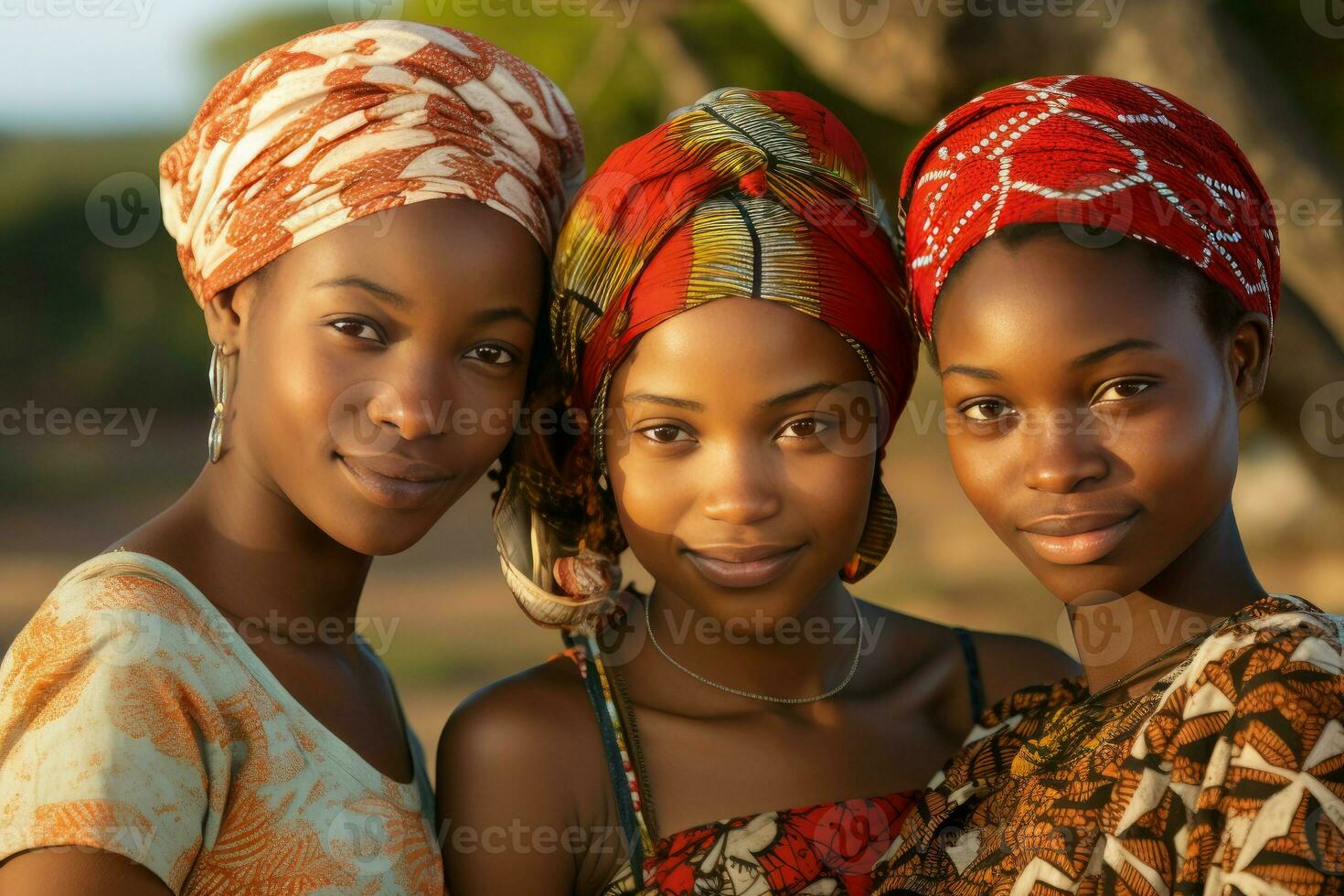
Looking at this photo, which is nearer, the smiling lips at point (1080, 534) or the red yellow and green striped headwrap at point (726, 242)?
the smiling lips at point (1080, 534)

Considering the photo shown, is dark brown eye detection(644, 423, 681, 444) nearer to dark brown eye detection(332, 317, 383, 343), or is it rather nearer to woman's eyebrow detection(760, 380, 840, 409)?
woman's eyebrow detection(760, 380, 840, 409)

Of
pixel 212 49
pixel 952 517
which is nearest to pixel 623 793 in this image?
pixel 952 517

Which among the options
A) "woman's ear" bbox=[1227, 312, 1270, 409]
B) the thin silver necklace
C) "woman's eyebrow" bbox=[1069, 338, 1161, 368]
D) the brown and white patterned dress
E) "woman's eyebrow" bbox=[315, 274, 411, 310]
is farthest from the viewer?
the thin silver necklace

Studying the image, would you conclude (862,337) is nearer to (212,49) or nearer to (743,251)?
(743,251)

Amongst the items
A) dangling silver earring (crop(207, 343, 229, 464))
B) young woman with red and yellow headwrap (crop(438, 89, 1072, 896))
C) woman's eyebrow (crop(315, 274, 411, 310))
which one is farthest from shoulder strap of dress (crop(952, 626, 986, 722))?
dangling silver earring (crop(207, 343, 229, 464))

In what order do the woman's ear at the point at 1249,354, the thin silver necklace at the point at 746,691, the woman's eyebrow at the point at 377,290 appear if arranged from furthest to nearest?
the thin silver necklace at the point at 746,691, the woman's eyebrow at the point at 377,290, the woman's ear at the point at 1249,354

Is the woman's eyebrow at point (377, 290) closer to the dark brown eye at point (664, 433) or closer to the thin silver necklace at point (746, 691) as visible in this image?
the dark brown eye at point (664, 433)

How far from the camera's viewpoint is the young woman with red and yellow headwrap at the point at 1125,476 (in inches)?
70.2

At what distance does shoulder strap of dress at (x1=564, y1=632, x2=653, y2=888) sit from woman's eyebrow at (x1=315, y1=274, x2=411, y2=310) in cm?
78

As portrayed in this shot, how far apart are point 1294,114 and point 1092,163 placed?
300 cm

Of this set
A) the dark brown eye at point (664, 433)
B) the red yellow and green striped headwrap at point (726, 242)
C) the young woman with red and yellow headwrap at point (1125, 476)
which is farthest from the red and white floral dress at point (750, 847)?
the red yellow and green striped headwrap at point (726, 242)

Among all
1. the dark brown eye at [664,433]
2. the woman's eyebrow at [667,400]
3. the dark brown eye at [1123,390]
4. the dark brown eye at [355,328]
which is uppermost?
the dark brown eye at [1123,390]

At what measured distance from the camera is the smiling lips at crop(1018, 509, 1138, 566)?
2.02 m

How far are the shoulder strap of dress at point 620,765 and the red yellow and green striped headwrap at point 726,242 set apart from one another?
426mm
